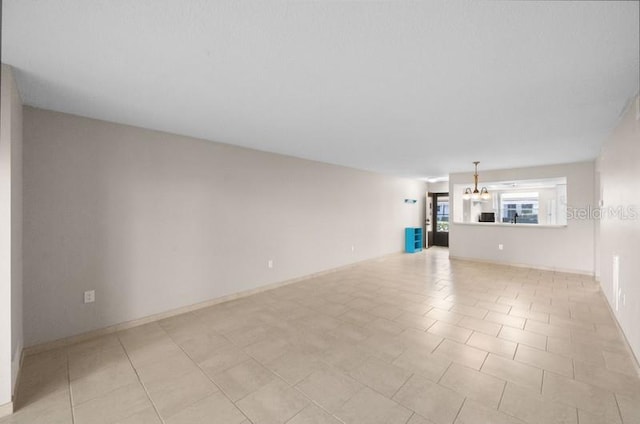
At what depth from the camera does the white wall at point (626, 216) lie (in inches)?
94.9

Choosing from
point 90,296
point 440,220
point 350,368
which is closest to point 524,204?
point 440,220

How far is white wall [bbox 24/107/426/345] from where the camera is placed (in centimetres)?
271

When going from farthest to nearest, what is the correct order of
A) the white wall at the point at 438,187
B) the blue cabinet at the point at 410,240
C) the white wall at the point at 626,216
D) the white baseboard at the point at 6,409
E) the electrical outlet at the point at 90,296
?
the white wall at the point at 438,187, the blue cabinet at the point at 410,240, the electrical outlet at the point at 90,296, the white wall at the point at 626,216, the white baseboard at the point at 6,409

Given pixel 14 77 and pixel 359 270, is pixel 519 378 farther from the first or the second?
pixel 14 77

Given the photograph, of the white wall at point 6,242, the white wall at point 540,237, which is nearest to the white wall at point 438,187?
the white wall at point 540,237

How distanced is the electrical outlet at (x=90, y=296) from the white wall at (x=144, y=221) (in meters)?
0.04

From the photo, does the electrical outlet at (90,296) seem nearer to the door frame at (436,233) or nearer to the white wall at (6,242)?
the white wall at (6,242)

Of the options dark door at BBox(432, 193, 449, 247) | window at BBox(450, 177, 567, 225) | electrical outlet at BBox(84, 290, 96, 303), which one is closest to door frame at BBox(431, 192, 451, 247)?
dark door at BBox(432, 193, 449, 247)

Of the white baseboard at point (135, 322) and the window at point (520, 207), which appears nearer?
the white baseboard at point (135, 322)

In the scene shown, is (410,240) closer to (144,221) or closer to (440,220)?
(440,220)

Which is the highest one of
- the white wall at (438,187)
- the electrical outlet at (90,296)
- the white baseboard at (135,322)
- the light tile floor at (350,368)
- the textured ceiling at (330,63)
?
the textured ceiling at (330,63)

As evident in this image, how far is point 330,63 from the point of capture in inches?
73.5

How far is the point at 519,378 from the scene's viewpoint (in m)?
2.20

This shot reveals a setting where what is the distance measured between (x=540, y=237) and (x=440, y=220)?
13.1 ft
